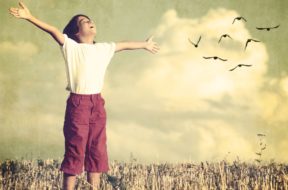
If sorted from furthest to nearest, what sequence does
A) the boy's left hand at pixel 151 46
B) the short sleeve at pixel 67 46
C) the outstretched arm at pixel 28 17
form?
the boy's left hand at pixel 151 46
the short sleeve at pixel 67 46
the outstretched arm at pixel 28 17

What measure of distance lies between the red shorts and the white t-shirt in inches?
2.7

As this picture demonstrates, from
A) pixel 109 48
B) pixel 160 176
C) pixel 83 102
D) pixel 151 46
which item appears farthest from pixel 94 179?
pixel 151 46

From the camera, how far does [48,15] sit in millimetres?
5344

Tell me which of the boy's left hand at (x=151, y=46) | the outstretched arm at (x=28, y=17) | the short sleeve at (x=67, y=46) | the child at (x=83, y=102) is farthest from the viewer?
the boy's left hand at (x=151, y=46)

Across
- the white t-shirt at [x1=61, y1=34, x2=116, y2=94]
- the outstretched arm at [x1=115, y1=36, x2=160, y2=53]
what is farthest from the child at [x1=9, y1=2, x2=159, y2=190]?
the outstretched arm at [x1=115, y1=36, x2=160, y2=53]

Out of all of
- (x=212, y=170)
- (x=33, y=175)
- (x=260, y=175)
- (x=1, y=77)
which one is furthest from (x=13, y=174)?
(x=260, y=175)

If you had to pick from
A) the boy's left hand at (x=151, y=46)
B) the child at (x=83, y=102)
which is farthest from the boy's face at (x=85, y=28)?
the boy's left hand at (x=151, y=46)

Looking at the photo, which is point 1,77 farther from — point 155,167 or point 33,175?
point 155,167

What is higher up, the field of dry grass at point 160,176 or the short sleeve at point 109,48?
the short sleeve at point 109,48

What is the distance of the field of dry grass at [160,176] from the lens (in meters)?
4.83

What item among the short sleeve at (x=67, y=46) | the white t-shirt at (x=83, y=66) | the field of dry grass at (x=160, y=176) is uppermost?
the short sleeve at (x=67, y=46)

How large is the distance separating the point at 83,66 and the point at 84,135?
0.52 metres

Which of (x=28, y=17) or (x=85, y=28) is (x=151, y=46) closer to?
(x=85, y=28)

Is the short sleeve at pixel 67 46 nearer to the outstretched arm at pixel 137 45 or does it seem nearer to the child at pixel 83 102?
the child at pixel 83 102
